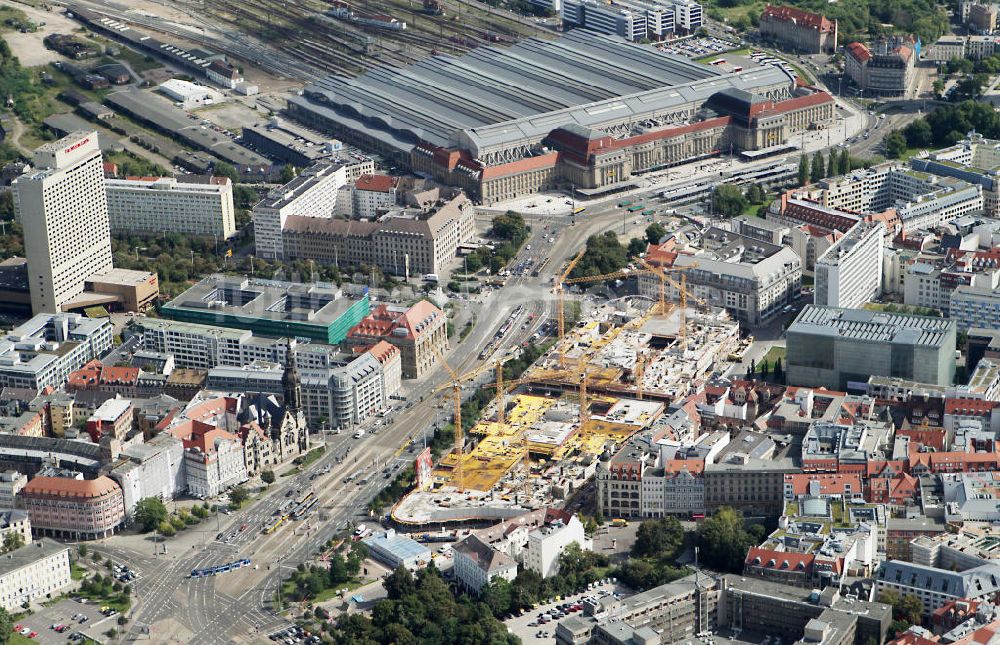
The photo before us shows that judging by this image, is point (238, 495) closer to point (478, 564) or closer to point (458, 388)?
point (458, 388)

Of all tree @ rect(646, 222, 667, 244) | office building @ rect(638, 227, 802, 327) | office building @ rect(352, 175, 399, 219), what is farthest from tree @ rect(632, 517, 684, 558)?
office building @ rect(352, 175, 399, 219)

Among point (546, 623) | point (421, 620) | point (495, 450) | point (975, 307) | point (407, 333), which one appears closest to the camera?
point (421, 620)

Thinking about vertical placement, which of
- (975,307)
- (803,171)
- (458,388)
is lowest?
(458,388)

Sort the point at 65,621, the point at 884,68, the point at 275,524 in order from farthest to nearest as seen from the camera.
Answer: the point at 884,68
the point at 275,524
the point at 65,621

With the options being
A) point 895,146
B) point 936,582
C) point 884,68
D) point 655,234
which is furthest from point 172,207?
point 936,582

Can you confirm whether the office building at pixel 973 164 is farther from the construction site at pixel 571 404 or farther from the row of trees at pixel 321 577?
the row of trees at pixel 321 577

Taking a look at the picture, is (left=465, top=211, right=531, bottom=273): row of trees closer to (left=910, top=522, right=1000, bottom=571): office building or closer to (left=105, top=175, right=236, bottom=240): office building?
(left=105, top=175, right=236, bottom=240): office building

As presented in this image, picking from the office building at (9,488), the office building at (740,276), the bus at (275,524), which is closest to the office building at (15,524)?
the office building at (9,488)
